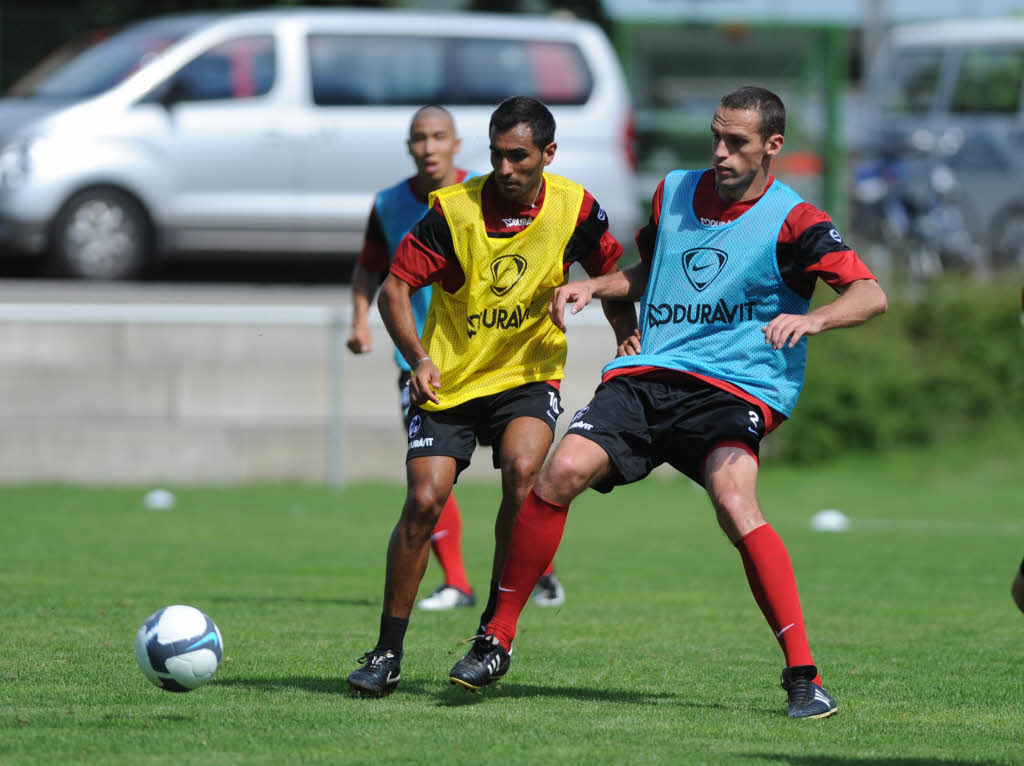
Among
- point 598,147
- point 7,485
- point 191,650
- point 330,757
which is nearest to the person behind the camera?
point 330,757

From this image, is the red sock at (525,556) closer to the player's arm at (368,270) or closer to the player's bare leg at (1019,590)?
the player's bare leg at (1019,590)

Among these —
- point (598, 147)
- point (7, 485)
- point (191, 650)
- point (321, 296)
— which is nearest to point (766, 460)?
point (598, 147)

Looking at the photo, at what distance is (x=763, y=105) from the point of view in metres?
5.93

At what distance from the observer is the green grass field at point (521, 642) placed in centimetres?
532

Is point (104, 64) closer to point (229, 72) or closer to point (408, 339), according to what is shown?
point (229, 72)

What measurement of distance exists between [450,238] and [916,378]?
1159cm

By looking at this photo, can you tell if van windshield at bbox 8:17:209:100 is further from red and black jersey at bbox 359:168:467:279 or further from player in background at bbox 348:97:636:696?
player in background at bbox 348:97:636:696

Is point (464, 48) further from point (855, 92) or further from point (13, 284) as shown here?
point (855, 92)

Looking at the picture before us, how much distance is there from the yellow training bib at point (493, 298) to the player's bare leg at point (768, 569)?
0.94 m

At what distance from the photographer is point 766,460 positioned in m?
16.7

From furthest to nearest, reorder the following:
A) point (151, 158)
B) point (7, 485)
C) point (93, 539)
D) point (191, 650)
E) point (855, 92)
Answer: point (855, 92), point (151, 158), point (7, 485), point (93, 539), point (191, 650)

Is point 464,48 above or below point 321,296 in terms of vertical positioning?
above

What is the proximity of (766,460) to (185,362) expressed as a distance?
5.73 m

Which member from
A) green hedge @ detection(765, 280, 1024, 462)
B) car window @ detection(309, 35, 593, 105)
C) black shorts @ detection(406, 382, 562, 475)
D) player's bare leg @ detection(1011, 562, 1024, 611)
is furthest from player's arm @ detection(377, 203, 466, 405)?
green hedge @ detection(765, 280, 1024, 462)
